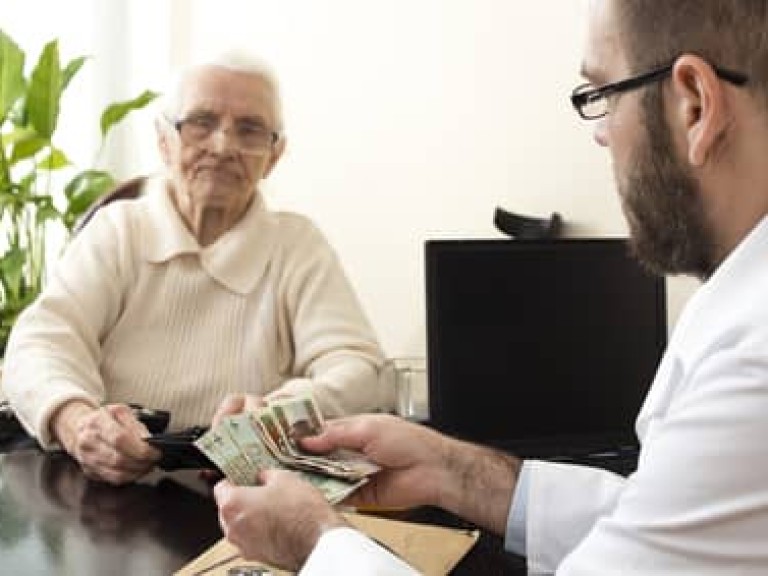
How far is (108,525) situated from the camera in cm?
124

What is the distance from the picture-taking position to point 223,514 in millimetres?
1057

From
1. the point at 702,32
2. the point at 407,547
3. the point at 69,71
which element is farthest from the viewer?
the point at 69,71

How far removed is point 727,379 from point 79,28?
2535mm

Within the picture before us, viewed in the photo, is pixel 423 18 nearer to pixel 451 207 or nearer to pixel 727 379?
pixel 451 207

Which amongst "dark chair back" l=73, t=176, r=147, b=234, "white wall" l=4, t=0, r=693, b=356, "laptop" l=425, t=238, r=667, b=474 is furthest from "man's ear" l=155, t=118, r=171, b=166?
"white wall" l=4, t=0, r=693, b=356

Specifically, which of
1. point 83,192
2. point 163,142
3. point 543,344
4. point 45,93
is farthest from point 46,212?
point 543,344

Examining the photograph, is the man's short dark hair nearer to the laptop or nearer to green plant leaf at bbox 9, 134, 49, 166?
the laptop

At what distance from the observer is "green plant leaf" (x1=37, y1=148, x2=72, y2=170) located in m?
2.60

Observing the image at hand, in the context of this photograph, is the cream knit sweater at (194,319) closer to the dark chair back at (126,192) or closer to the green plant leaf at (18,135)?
the dark chair back at (126,192)

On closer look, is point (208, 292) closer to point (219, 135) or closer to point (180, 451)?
point (219, 135)

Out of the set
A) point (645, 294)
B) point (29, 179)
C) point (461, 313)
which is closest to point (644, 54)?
point (461, 313)

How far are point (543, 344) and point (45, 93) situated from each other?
145 centimetres

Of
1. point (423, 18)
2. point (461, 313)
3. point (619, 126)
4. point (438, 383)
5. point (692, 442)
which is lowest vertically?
point (438, 383)

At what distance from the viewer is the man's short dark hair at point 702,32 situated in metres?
0.83
